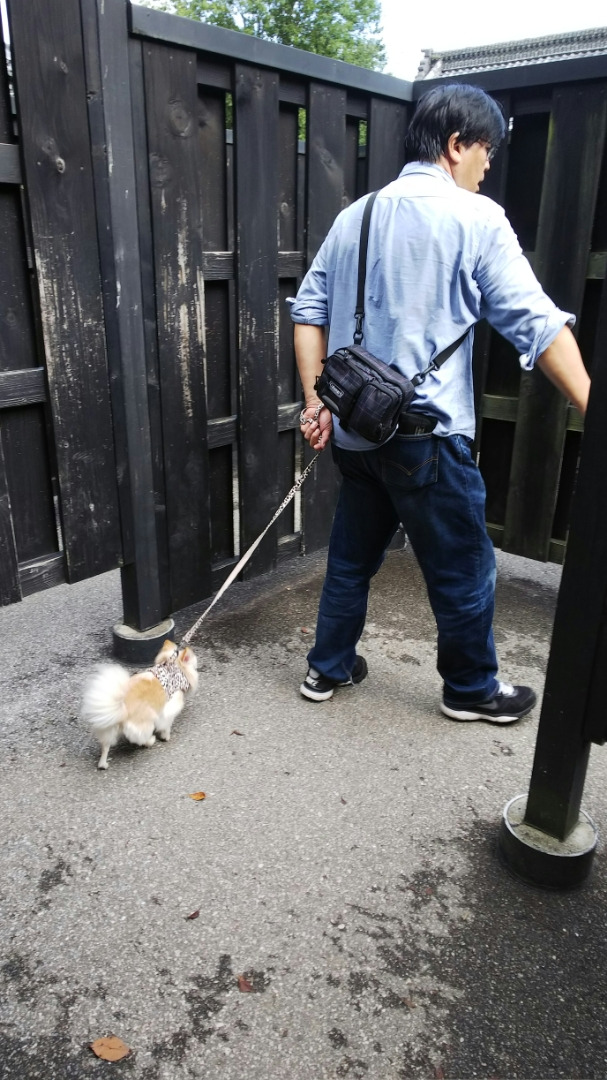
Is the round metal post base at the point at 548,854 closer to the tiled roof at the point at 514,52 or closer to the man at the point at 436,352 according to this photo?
the man at the point at 436,352

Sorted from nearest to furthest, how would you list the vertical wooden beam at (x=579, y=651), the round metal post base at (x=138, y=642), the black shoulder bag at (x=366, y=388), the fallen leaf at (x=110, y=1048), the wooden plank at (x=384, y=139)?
the fallen leaf at (x=110, y=1048) < the vertical wooden beam at (x=579, y=651) < the black shoulder bag at (x=366, y=388) < the round metal post base at (x=138, y=642) < the wooden plank at (x=384, y=139)

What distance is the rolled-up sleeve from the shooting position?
7.13 ft

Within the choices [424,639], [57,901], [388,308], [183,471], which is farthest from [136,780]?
[388,308]

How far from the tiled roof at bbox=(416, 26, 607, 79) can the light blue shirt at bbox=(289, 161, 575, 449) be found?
823 inches

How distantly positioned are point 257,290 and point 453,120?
1.13 m

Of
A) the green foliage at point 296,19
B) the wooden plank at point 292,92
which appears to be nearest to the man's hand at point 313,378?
the wooden plank at point 292,92

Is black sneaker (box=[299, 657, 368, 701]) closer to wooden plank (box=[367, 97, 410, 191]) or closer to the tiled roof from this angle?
wooden plank (box=[367, 97, 410, 191])

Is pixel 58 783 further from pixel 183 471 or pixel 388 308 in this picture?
pixel 388 308

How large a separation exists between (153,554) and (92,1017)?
5.71 ft

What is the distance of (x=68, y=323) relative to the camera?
8.55 feet

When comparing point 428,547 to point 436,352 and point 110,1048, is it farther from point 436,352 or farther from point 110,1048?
point 110,1048

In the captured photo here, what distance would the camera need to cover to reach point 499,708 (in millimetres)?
2799

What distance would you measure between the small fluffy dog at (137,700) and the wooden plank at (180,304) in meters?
0.66

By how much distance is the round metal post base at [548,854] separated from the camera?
2.03 m
